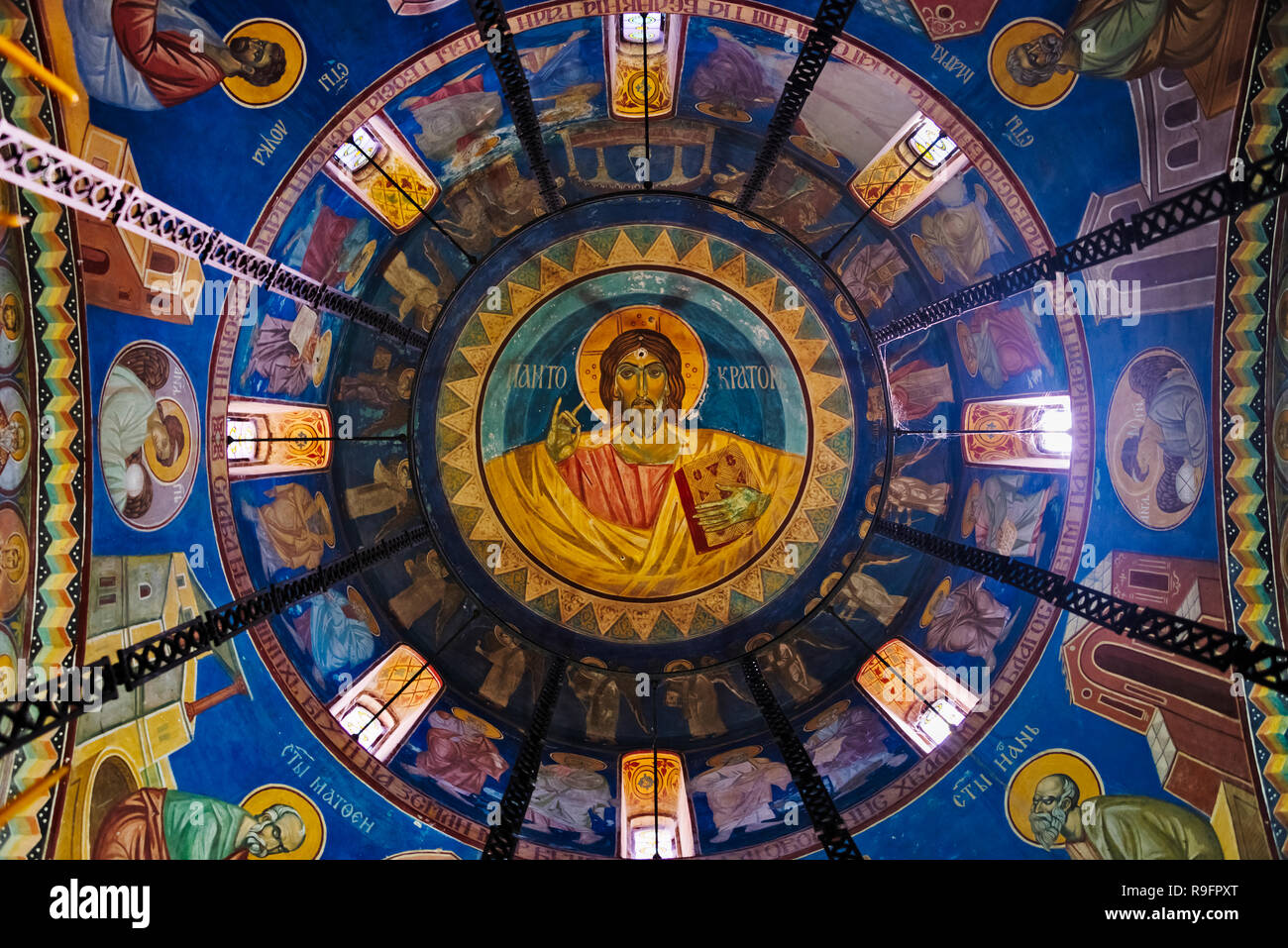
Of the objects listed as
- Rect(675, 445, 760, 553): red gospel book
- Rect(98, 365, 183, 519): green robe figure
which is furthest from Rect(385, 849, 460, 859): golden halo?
Rect(675, 445, 760, 553): red gospel book

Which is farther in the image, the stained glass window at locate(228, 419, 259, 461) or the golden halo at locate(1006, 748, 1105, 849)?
the stained glass window at locate(228, 419, 259, 461)

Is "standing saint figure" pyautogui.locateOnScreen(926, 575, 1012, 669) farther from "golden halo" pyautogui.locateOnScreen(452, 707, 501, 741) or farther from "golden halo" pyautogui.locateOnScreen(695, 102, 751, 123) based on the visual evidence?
"golden halo" pyautogui.locateOnScreen(695, 102, 751, 123)

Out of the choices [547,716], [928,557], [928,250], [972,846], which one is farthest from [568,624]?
[928,250]

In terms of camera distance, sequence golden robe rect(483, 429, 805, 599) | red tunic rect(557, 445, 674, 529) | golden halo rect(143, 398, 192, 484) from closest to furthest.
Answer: golden halo rect(143, 398, 192, 484) < golden robe rect(483, 429, 805, 599) < red tunic rect(557, 445, 674, 529)

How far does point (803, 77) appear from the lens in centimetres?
1327

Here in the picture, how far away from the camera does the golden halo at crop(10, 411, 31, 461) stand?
1141 cm

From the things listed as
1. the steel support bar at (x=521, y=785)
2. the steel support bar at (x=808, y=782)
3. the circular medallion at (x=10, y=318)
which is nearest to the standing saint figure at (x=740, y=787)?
the steel support bar at (x=808, y=782)

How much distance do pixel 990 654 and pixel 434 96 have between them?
12362 mm

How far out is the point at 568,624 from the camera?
1873cm

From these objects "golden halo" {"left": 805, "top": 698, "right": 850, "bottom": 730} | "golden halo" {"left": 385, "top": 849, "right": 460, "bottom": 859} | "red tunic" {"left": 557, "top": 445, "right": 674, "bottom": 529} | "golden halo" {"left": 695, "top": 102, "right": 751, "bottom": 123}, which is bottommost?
"golden halo" {"left": 385, "top": 849, "right": 460, "bottom": 859}

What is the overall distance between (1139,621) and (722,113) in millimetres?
10088

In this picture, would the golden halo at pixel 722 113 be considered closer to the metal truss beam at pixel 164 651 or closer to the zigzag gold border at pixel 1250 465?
the zigzag gold border at pixel 1250 465

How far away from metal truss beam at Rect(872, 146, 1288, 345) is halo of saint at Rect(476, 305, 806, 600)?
605cm

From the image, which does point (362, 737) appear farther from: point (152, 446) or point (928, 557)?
point (928, 557)
